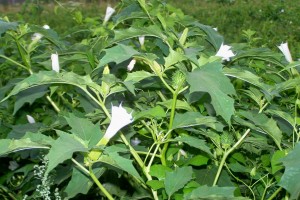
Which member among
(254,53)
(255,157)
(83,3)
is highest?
(254,53)

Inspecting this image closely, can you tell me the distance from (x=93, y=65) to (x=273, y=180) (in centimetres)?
55

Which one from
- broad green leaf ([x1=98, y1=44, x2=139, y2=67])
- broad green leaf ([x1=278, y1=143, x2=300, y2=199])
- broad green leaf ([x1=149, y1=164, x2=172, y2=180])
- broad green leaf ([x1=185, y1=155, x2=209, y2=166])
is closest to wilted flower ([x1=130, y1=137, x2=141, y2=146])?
broad green leaf ([x1=185, y1=155, x2=209, y2=166])

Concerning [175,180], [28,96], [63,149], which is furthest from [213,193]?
[28,96]

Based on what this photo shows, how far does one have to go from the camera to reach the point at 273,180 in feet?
5.52

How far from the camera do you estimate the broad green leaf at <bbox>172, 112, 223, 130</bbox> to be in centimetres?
141

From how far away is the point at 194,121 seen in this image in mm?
1412

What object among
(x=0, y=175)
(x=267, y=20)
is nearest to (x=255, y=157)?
(x=0, y=175)

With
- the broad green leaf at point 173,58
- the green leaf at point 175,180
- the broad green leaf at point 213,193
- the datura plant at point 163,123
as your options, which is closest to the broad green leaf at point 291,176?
the datura plant at point 163,123

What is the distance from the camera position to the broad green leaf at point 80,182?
4.72ft

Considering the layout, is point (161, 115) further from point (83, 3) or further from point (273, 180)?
point (83, 3)

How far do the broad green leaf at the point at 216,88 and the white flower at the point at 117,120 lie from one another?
0.16m

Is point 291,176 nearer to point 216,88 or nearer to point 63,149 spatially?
point 216,88

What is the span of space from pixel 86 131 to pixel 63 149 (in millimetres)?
170

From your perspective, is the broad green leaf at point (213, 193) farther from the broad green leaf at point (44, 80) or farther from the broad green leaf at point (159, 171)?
the broad green leaf at point (44, 80)
